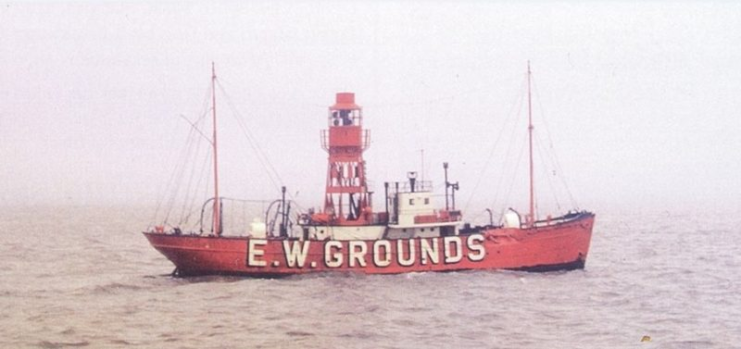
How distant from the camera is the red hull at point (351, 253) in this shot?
4047 centimetres

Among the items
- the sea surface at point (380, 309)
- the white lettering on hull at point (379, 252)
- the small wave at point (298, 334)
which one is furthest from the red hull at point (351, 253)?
the small wave at point (298, 334)

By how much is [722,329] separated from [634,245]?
127ft

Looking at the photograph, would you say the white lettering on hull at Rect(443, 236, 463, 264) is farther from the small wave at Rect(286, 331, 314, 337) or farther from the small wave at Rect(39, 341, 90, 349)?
the small wave at Rect(39, 341, 90, 349)

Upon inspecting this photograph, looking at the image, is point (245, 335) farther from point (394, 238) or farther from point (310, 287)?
point (394, 238)

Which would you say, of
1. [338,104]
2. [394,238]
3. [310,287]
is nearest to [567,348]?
[310,287]

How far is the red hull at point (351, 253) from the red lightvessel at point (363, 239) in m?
0.04

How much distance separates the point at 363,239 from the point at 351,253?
1.23 meters

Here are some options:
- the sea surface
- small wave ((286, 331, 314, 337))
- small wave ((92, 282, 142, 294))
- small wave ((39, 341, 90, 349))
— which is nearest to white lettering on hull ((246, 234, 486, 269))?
the sea surface

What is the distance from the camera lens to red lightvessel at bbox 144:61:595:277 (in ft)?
133

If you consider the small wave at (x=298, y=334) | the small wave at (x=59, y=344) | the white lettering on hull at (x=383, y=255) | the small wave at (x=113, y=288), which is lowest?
the small wave at (x=59, y=344)

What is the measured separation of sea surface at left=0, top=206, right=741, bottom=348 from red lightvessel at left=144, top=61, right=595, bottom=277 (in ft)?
2.32

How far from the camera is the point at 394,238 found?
139 ft

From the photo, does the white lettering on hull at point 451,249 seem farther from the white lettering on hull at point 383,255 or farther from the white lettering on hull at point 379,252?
the white lettering on hull at point 383,255

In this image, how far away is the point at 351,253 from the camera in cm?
4075
